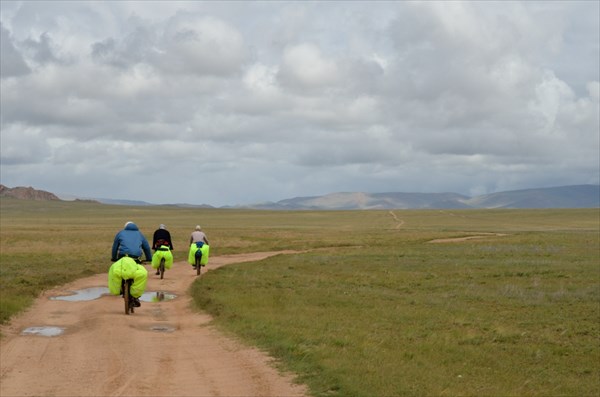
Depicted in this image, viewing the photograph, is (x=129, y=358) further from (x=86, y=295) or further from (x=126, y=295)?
(x=86, y=295)

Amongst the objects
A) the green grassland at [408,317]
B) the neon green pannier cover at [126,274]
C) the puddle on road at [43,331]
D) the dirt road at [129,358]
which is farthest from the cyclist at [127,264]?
the green grassland at [408,317]

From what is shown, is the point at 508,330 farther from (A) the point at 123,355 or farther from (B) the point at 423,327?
(A) the point at 123,355

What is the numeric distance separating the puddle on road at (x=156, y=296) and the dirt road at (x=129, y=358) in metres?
2.26

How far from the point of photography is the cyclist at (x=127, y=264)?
1803 cm

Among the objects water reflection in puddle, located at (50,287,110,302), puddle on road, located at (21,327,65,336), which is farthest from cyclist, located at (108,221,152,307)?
water reflection in puddle, located at (50,287,110,302)

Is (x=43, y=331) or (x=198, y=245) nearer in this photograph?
(x=43, y=331)

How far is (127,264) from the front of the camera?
18.0 metres

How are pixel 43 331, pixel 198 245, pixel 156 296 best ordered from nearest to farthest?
pixel 43 331 < pixel 156 296 < pixel 198 245

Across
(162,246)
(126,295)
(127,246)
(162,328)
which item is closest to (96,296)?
(126,295)

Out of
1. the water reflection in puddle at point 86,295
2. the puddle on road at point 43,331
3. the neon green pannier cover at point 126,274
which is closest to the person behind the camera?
the puddle on road at point 43,331

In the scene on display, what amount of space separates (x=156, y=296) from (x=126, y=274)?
539 centimetres

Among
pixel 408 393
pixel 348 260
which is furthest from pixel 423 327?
pixel 348 260

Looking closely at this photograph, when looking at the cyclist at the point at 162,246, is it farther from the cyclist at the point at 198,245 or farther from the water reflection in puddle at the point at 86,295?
the water reflection in puddle at the point at 86,295

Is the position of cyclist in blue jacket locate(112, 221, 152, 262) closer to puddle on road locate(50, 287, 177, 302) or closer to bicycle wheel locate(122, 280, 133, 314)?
bicycle wheel locate(122, 280, 133, 314)
